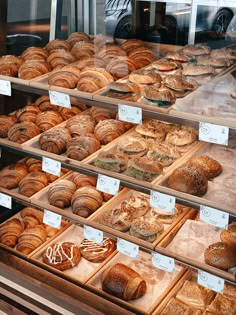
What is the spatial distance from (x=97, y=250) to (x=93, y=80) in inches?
39.2

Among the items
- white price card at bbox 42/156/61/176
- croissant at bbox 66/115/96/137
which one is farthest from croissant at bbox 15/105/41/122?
white price card at bbox 42/156/61/176

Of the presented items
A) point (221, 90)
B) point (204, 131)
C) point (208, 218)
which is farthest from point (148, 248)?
point (221, 90)

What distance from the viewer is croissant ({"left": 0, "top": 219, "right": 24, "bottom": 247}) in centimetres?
284

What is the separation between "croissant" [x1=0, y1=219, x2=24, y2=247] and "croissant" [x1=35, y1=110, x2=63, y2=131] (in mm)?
669

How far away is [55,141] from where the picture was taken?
2.48 metres

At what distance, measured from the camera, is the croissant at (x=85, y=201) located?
8.18 feet

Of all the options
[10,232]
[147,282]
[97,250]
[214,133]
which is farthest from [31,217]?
[214,133]


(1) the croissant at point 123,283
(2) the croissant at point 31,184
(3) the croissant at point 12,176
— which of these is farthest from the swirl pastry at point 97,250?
(3) the croissant at point 12,176

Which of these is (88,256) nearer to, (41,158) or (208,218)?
(41,158)

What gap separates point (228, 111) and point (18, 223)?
1615mm

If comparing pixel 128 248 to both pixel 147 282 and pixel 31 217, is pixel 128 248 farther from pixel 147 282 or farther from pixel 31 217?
pixel 31 217

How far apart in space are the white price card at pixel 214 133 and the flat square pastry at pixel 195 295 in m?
0.85

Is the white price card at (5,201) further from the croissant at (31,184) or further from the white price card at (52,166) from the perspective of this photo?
the white price card at (52,166)

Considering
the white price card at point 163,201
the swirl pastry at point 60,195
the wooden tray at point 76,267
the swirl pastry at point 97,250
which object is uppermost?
the white price card at point 163,201
